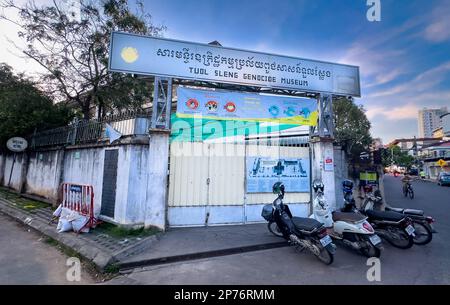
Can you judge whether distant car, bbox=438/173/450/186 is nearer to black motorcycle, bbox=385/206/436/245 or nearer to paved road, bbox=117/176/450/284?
black motorcycle, bbox=385/206/436/245

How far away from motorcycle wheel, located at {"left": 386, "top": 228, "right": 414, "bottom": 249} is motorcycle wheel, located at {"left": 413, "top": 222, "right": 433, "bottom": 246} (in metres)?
0.55

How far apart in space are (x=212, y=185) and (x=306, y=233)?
10.6 ft

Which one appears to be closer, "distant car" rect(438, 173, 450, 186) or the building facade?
"distant car" rect(438, 173, 450, 186)

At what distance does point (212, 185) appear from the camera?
702cm

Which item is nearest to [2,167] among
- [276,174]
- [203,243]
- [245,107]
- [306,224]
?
[203,243]

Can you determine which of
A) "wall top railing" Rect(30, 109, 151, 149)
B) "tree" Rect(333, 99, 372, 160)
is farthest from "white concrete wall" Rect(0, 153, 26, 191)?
"tree" Rect(333, 99, 372, 160)

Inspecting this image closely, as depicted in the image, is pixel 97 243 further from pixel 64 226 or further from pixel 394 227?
pixel 394 227

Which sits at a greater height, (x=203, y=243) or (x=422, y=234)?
(x=422, y=234)

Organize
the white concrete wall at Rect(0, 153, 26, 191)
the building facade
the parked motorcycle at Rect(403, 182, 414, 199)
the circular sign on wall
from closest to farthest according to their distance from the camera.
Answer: the circular sign on wall
the white concrete wall at Rect(0, 153, 26, 191)
the parked motorcycle at Rect(403, 182, 414, 199)
the building facade

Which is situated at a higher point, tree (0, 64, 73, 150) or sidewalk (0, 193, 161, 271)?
tree (0, 64, 73, 150)

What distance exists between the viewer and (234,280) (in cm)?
381

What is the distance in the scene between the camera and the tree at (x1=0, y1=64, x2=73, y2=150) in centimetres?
1127

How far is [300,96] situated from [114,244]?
279 inches

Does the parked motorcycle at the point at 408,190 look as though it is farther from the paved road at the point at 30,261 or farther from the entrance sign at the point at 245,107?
the paved road at the point at 30,261
